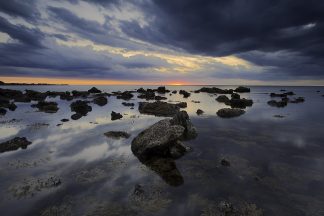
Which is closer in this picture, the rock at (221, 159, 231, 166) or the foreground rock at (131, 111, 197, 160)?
the rock at (221, 159, 231, 166)

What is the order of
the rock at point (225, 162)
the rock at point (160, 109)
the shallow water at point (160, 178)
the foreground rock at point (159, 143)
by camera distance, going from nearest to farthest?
the shallow water at point (160, 178)
the rock at point (225, 162)
the foreground rock at point (159, 143)
the rock at point (160, 109)

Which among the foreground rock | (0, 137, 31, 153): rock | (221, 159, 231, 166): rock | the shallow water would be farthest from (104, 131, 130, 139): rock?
(221, 159, 231, 166): rock

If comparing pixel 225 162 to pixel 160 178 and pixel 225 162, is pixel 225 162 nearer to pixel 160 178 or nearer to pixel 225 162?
pixel 225 162

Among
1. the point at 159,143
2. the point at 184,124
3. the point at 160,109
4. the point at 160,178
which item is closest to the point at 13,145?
the point at 159,143

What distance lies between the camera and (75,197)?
10570mm

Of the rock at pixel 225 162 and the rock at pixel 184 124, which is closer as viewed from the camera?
the rock at pixel 225 162

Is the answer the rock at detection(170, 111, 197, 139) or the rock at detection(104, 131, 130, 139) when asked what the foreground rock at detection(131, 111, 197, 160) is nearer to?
the rock at detection(104, 131, 130, 139)

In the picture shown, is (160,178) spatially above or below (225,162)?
below

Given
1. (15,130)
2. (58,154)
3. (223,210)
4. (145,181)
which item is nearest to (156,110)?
(15,130)

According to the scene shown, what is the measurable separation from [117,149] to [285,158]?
11.9 m

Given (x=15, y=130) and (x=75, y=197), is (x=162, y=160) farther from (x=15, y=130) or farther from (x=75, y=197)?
(x=15, y=130)

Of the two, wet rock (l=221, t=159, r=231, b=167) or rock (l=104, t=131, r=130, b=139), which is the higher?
wet rock (l=221, t=159, r=231, b=167)

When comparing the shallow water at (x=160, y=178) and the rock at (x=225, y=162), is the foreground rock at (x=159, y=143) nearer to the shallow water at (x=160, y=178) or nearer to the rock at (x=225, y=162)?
the shallow water at (x=160, y=178)

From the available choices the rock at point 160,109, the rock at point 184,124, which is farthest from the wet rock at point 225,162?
the rock at point 160,109
